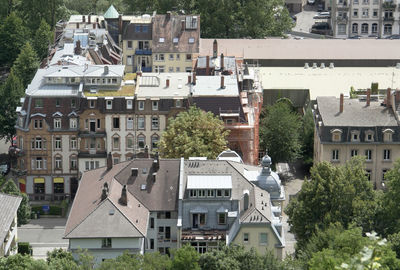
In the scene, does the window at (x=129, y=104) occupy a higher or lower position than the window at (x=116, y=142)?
higher

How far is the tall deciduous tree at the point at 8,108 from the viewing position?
452ft

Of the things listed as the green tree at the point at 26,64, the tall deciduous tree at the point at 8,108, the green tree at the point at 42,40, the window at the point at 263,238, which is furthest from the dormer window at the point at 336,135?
the green tree at the point at 42,40

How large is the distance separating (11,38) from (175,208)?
263ft

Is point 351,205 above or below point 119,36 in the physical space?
below

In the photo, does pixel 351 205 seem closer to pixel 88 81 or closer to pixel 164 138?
pixel 164 138

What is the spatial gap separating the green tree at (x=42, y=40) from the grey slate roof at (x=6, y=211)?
71.9 meters

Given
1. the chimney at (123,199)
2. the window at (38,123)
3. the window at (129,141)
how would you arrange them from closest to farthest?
1. the chimney at (123,199)
2. the window at (38,123)
3. the window at (129,141)

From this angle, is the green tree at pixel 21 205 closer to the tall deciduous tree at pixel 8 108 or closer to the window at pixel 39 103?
the window at pixel 39 103

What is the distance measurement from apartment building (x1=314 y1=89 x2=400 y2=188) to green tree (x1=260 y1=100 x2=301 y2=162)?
394 inches

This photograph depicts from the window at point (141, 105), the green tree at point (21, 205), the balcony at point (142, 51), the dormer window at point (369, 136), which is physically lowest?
the green tree at point (21, 205)

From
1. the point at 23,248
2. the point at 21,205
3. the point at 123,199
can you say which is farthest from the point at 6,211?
the point at 21,205

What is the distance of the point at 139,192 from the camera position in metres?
101

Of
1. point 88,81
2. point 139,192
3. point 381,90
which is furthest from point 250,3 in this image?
point 139,192

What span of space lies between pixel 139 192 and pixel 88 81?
94.2 feet
